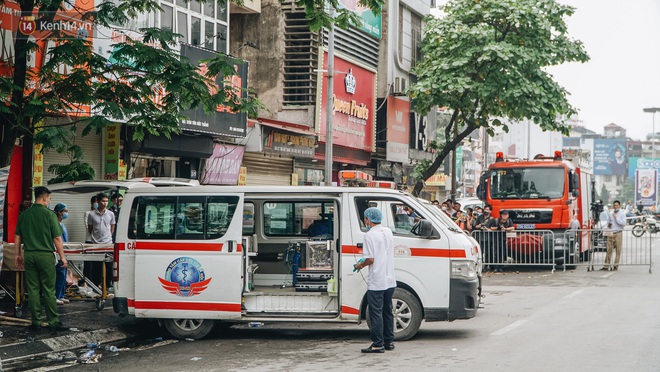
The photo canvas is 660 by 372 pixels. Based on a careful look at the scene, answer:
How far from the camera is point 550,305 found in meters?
16.2

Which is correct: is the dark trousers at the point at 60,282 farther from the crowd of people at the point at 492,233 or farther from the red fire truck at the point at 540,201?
the red fire truck at the point at 540,201

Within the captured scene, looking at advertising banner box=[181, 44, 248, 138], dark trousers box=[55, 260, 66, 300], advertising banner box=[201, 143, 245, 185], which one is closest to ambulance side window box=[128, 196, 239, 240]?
dark trousers box=[55, 260, 66, 300]

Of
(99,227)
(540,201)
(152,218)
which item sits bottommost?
(99,227)

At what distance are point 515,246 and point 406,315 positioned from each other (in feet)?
44.5

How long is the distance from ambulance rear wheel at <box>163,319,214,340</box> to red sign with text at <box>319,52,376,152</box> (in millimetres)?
15831

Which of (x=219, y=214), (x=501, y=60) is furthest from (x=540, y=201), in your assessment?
(x=219, y=214)

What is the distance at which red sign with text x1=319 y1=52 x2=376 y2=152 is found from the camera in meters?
29.0

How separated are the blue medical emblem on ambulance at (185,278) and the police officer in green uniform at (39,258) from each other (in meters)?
1.43

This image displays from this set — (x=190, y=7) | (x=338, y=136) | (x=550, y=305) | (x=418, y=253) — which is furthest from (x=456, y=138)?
(x=418, y=253)

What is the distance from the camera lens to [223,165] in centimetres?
2406

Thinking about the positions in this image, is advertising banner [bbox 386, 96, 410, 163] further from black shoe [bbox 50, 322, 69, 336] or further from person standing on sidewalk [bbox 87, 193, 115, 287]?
black shoe [bbox 50, 322, 69, 336]

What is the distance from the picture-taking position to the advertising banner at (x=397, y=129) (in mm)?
33812

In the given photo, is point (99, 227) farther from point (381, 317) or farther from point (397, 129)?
point (397, 129)

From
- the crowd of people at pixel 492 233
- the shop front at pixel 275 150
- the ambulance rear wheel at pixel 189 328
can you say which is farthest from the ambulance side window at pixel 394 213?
the crowd of people at pixel 492 233
